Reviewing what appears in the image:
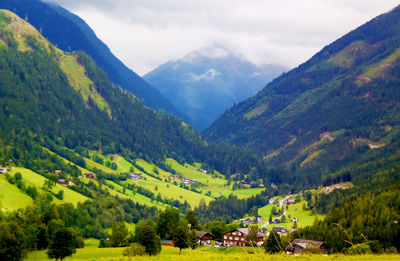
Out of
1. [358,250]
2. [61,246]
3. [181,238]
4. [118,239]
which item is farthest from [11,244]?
[358,250]

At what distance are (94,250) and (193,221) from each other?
43.1m

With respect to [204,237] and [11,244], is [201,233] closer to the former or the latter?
[204,237]

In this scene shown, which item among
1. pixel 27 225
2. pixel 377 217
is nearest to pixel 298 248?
pixel 377 217

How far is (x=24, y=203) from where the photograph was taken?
6727 inches

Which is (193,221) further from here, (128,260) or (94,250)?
(128,260)

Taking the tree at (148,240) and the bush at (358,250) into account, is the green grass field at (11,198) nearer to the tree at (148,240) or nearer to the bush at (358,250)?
the tree at (148,240)

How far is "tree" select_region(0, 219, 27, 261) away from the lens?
309 feet

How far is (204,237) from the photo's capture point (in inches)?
5827

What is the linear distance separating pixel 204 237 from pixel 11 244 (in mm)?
67014

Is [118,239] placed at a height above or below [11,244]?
above

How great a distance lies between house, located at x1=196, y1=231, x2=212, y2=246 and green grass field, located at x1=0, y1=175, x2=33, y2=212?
68.0 meters

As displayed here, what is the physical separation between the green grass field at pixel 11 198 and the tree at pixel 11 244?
210 ft

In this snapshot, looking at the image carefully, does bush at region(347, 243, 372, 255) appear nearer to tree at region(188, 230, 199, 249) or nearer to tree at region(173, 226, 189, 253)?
tree at region(173, 226, 189, 253)

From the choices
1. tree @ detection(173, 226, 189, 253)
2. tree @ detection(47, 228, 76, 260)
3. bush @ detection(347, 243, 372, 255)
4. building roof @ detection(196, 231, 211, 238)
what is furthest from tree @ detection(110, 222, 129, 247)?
bush @ detection(347, 243, 372, 255)
